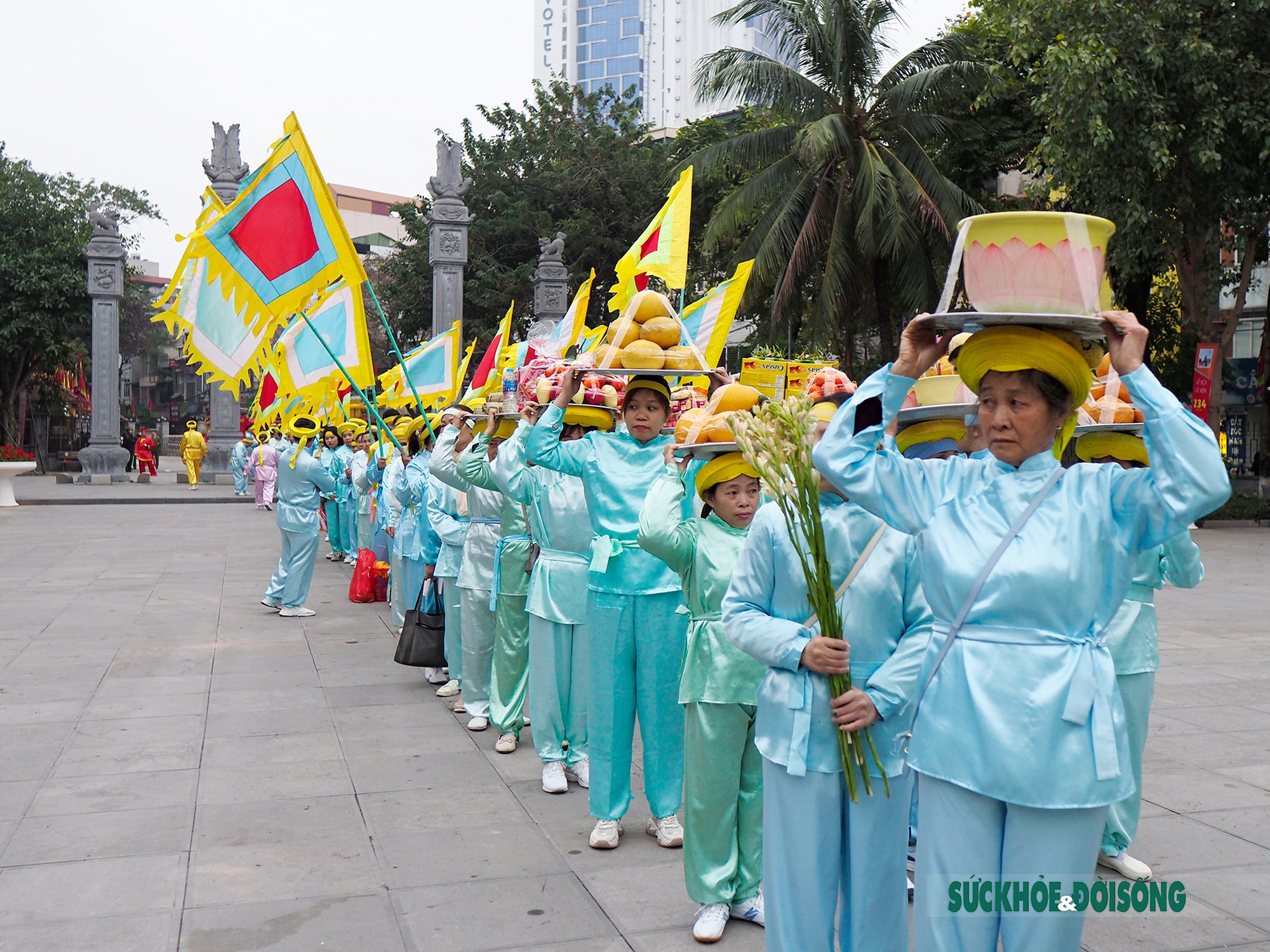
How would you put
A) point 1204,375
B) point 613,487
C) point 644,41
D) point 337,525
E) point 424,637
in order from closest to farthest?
point 613,487
point 424,637
point 337,525
point 1204,375
point 644,41

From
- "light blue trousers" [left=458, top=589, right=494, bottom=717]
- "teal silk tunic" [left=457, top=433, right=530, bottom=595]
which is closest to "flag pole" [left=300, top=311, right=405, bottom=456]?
"teal silk tunic" [left=457, top=433, right=530, bottom=595]

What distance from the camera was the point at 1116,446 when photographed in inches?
152

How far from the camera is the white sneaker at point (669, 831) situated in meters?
4.41

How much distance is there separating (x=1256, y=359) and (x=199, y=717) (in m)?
26.2

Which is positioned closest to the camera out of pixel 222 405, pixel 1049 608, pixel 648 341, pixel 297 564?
pixel 1049 608

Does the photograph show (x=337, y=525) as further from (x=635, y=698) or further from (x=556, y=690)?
(x=635, y=698)

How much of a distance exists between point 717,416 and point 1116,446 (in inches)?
55.3

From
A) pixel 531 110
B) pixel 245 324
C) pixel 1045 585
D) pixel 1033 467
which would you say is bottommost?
pixel 1045 585

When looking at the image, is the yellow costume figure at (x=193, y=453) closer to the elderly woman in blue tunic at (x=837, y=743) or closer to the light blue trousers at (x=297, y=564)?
the light blue trousers at (x=297, y=564)

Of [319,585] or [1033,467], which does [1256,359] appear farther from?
[1033,467]

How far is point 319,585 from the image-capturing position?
41.9ft

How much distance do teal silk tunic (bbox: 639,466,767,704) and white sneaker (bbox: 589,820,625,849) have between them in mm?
979

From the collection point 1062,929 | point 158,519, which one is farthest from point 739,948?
point 158,519

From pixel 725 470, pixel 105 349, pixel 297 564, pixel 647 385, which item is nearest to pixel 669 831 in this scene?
pixel 725 470
